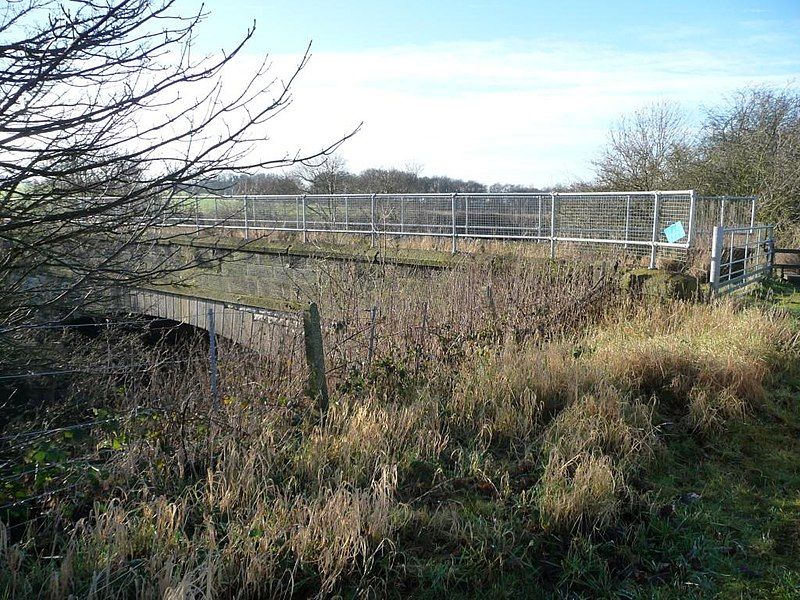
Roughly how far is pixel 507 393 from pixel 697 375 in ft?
6.69

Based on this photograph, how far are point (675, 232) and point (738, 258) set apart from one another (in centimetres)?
368

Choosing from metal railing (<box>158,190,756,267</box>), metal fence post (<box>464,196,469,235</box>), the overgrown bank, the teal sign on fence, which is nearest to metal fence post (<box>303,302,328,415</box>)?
the overgrown bank

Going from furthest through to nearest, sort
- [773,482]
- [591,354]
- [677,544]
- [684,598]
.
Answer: [591,354]
[773,482]
[677,544]
[684,598]

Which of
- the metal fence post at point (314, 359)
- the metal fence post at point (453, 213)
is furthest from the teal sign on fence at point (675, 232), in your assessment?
the metal fence post at point (314, 359)

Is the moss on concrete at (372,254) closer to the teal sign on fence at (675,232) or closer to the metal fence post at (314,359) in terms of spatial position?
the teal sign on fence at (675,232)

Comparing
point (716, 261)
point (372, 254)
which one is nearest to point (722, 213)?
point (716, 261)

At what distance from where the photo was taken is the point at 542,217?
496 inches

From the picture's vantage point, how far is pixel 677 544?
3707 millimetres

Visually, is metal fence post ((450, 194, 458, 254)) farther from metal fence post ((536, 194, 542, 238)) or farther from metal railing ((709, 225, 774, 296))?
metal railing ((709, 225, 774, 296))

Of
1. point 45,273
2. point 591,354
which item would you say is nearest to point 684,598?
point 591,354

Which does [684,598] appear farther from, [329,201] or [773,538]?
[329,201]

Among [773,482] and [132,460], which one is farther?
[773,482]

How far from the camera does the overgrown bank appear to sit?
3053 millimetres

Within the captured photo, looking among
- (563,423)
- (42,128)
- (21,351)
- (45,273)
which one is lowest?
(563,423)
